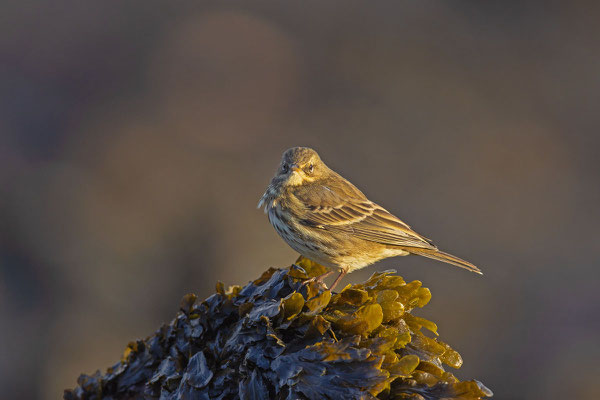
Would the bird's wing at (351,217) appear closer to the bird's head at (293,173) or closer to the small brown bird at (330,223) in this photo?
the small brown bird at (330,223)

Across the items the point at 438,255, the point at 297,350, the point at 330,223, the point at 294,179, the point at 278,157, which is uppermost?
the point at 278,157

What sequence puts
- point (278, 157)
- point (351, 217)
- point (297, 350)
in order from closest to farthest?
point (297, 350) < point (351, 217) < point (278, 157)

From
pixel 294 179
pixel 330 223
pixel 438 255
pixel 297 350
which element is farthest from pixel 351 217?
pixel 297 350

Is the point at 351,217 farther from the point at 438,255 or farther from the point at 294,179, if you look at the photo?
the point at 438,255

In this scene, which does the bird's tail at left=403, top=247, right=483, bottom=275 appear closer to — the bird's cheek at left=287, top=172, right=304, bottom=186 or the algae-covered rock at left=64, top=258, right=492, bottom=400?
the bird's cheek at left=287, top=172, right=304, bottom=186

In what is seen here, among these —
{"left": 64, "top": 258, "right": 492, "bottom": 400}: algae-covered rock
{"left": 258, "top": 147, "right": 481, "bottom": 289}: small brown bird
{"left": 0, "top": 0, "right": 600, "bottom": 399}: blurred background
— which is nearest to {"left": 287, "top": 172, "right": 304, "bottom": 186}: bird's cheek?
{"left": 258, "top": 147, "right": 481, "bottom": 289}: small brown bird

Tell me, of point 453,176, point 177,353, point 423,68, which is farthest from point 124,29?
point 177,353
